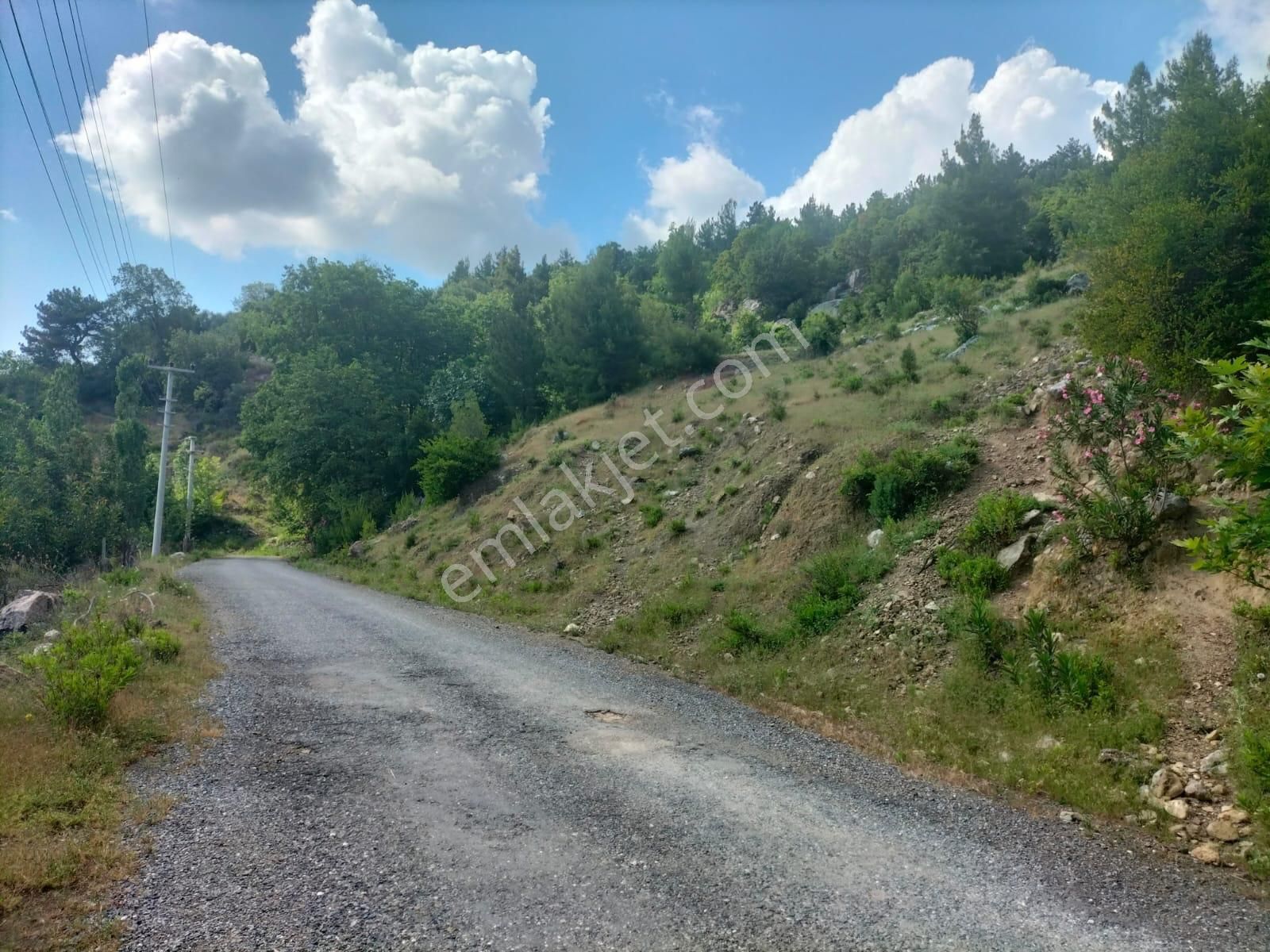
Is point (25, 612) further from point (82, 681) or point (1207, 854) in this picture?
point (1207, 854)

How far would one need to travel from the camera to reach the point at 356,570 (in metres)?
22.1

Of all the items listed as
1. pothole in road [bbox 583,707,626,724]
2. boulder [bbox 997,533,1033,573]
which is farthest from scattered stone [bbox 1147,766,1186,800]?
pothole in road [bbox 583,707,626,724]

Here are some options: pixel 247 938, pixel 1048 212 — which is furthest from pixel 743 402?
pixel 1048 212

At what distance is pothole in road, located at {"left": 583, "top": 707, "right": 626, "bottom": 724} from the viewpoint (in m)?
6.77

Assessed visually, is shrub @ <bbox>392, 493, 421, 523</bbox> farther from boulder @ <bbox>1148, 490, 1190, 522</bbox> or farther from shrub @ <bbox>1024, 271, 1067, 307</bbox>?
boulder @ <bbox>1148, 490, 1190, 522</bbox>

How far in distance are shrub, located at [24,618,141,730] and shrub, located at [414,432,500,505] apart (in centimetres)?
1852

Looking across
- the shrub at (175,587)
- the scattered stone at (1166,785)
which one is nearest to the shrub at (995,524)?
the scattered stone at (1166,785)

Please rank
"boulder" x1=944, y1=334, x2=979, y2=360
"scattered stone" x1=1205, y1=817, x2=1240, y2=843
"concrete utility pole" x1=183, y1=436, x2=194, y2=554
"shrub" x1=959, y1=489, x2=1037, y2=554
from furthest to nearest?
"concrete utility pole" x1=183, y1=436, x2=194, y2=554
"boulder" x1=944, y1=334, x2=979, y2=360
"shrub" x1=959, y1=489, x2=1037, y2=554
"scattered stone" x1=1205, y1=817, x2=1240, y2=843

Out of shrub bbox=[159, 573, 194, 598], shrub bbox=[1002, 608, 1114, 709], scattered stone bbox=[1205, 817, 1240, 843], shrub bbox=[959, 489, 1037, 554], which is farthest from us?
shrub bbox=[159, 573, 194, 598]

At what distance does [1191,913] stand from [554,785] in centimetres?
378

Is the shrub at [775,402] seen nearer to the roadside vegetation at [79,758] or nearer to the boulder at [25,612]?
the roadside vegetation at [79,758]

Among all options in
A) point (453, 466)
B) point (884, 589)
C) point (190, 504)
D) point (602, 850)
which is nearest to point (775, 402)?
point (884, 589)

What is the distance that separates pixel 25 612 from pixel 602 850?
1137 cm

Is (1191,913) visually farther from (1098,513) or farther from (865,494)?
(865,494)
